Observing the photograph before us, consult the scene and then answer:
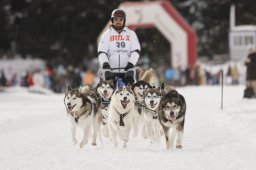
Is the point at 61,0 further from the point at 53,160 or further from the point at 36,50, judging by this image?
the point at 53,160

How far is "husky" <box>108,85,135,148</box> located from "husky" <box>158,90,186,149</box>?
426 mm

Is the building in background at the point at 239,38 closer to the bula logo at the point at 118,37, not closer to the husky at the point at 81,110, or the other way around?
the bula logo at the point at 118,37

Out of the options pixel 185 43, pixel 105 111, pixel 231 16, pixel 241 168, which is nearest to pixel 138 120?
pixel 105 111

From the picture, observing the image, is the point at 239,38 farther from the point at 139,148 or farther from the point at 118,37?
the point at 139,148

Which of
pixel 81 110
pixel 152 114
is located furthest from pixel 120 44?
pixel 81 110

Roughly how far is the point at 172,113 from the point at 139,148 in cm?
95

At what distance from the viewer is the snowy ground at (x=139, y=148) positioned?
6394 mm

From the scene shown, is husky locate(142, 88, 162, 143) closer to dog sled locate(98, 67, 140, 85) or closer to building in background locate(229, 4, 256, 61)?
dog sled locate(98, 67, 140, 85)

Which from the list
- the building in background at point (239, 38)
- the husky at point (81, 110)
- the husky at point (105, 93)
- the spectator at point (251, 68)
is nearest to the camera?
the husky at point (81, 110)

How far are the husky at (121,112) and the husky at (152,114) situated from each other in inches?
13.5

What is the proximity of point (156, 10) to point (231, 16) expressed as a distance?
17165 millimetres

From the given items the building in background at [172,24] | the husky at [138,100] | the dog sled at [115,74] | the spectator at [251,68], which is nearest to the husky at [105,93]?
the dog sled at [115,74]

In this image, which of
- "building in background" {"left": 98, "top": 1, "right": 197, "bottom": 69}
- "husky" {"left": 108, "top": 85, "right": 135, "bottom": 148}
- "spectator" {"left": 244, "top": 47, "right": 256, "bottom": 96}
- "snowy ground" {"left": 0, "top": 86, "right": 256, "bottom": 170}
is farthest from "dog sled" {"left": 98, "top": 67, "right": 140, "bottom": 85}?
"building in background" {"left": 98, "top": 1, "right": 197, "bottom": 69}

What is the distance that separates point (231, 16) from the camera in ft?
145
